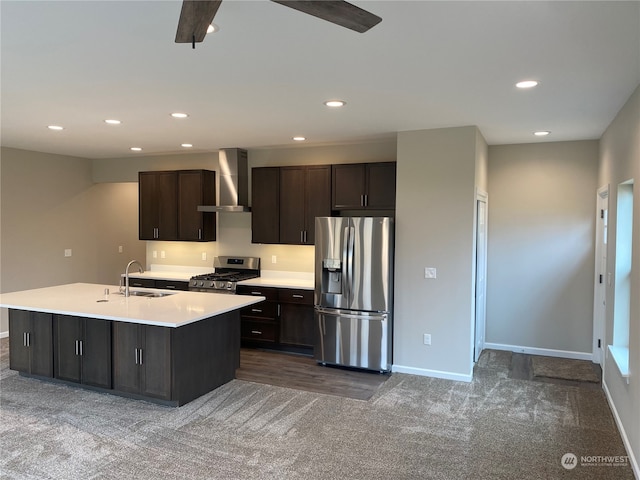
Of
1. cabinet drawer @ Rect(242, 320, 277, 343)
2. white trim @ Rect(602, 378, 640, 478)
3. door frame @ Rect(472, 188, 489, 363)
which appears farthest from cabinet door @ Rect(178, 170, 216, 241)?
white trim @ Rect(602, 378, 640, 478)

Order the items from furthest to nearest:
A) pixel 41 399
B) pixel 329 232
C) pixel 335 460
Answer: pixel 329 232, pixel 41 399, pixel 335 460

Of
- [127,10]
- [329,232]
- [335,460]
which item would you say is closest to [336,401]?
[335,460]

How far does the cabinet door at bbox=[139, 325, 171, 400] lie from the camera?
4.01 metres

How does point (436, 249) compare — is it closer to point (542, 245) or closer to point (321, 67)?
point (542, 245)

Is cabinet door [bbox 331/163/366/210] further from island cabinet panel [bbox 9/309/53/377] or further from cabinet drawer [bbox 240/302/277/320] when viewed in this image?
island cabinet panel [bbox 9/309/53/377]

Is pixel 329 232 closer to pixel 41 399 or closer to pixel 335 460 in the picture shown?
pixel 335 460

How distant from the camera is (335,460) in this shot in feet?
10.5

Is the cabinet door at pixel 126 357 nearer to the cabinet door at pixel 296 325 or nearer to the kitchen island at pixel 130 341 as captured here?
the kitchen island at pixel 130 341

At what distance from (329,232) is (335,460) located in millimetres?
2593

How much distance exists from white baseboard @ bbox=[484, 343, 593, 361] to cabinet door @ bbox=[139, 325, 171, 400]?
13.0 feet

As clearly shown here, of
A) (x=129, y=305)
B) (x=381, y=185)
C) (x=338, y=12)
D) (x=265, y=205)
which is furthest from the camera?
(x=265, y=205)

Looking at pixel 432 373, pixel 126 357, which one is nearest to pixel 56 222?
pixel 126 357

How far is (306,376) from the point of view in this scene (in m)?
5.04

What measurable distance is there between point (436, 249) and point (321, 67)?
258 cm
